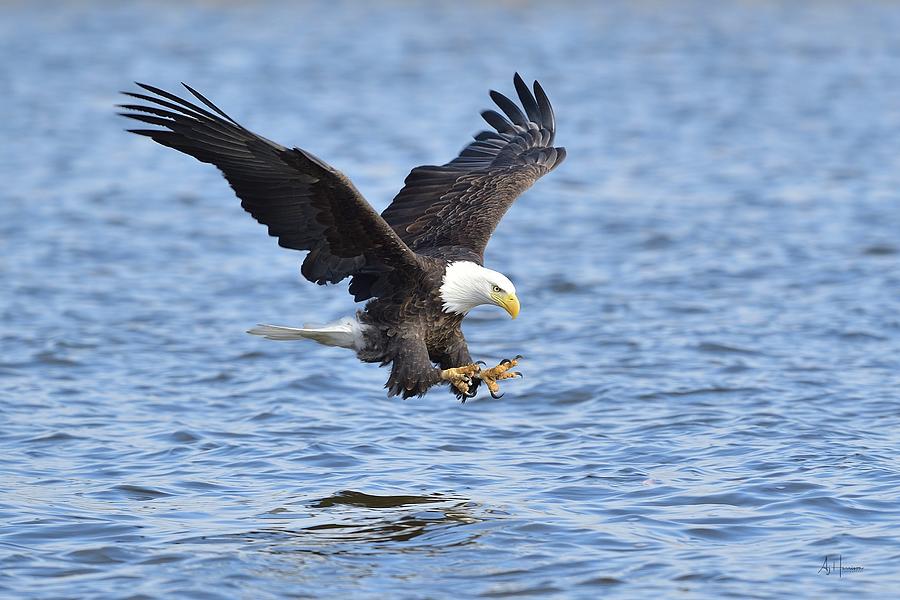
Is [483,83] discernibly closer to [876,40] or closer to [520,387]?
[876,40]

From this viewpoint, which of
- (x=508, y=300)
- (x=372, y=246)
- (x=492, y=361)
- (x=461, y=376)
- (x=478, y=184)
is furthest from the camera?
(x=492, y=361)

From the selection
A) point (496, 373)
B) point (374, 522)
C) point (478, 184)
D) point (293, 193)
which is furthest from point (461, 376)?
point (478, 184)

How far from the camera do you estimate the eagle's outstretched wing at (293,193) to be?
5773mm

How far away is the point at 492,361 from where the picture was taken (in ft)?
28.9

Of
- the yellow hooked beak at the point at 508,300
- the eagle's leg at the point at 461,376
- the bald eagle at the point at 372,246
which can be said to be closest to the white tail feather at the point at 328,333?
the bald eagle at the point at 372,246

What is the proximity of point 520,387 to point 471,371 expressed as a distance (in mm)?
1835

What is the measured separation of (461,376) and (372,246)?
28.3 inches

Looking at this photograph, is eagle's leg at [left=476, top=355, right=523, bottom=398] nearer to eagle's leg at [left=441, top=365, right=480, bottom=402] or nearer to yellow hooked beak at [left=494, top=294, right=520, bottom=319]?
eagle's leg at [left=441, top=365, right=480, bottom=402]

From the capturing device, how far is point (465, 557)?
5680mm

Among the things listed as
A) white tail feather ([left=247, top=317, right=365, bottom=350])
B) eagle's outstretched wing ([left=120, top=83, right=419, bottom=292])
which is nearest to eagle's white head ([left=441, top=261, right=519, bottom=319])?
eagle's outstretched wing ([left=120, top=83, right=419, bottom=292])

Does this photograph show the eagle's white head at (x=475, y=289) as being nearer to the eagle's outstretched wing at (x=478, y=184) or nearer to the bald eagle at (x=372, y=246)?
the bald eagle at (x=372, y=246)

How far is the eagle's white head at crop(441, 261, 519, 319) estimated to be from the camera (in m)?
6.32

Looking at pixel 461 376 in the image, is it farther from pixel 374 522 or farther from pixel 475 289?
pixel 374 522

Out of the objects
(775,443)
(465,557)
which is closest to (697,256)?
(775,443)
